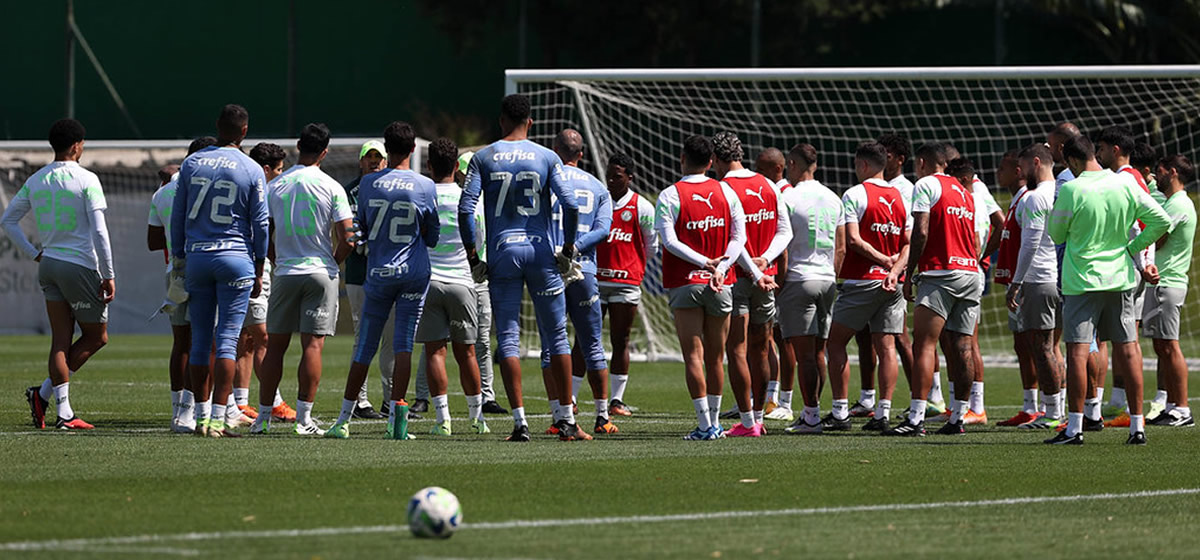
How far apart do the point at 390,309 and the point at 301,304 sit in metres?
0.81

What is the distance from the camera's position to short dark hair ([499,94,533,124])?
11.3 m

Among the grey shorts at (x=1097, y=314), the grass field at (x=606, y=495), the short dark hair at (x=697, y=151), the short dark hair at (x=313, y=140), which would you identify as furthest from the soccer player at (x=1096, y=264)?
the short dark hair at (x=313, y=140)

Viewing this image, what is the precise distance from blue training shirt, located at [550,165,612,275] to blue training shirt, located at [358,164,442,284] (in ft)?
2.80

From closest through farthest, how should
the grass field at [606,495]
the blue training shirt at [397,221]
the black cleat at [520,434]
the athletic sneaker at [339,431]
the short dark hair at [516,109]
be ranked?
the grass field at [606,495] → the short dark hair at [516,109] → the blue training shirt at [397,221] → the black cleat at [520,434] → the athletic sneaker at [339,431]

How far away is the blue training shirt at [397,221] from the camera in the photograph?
11.4m

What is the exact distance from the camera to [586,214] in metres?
11.7

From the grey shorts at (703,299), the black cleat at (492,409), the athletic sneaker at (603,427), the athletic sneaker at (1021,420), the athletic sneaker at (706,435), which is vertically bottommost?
the black cleat at (492,409)

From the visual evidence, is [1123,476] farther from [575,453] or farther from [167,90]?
[167,90]

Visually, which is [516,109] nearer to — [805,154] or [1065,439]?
[805,154]

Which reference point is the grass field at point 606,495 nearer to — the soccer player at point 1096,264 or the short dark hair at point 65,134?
the soccer player at point 1096,264

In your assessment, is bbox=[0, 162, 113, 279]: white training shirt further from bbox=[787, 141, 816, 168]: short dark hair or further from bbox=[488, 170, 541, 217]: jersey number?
bbox=[787, 141, 816, 168]: short dark hair

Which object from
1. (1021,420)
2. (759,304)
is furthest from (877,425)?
(1021,420)

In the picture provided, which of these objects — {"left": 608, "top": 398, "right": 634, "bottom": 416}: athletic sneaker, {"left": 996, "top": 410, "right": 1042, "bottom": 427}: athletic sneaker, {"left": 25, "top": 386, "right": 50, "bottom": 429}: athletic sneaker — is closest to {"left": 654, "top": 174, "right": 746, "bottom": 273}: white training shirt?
{"left": 608, "top": 398, "right": 634, "bottom": 416}: athletic sneaker

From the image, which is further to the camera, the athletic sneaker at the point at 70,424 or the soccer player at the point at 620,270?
the soccer player at the point at 620,270
